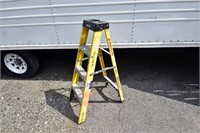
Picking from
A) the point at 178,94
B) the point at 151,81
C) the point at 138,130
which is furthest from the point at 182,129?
the point at 151,81

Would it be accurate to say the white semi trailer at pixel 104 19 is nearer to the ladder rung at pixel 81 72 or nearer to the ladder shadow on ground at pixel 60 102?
the ladder rung at pixel 81 72

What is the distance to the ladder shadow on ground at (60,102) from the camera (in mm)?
2960

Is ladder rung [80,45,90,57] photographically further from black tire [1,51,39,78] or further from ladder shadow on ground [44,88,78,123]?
black tire [1,51,39,78]

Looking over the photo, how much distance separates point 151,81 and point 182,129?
114 centimetres

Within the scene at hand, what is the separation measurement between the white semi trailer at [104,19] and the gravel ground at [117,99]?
2.44ft

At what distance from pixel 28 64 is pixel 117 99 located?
1.67m

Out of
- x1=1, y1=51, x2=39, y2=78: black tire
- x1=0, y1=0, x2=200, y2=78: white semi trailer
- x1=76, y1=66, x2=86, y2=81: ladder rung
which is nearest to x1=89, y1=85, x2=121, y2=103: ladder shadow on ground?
x1=76, y1=66, x2=86, y2=81: ladder rung

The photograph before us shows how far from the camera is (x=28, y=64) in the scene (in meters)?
3.67

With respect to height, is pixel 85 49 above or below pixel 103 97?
above

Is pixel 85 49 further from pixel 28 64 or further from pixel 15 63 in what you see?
pixel 15 63

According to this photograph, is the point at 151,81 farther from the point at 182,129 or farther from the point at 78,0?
the point at 78,0

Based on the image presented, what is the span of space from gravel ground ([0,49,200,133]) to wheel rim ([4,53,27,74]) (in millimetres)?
207

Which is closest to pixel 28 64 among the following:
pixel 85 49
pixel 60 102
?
pixel 60 102

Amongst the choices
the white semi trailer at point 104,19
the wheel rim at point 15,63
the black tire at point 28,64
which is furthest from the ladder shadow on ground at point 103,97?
the wheel rim at point 15,63
